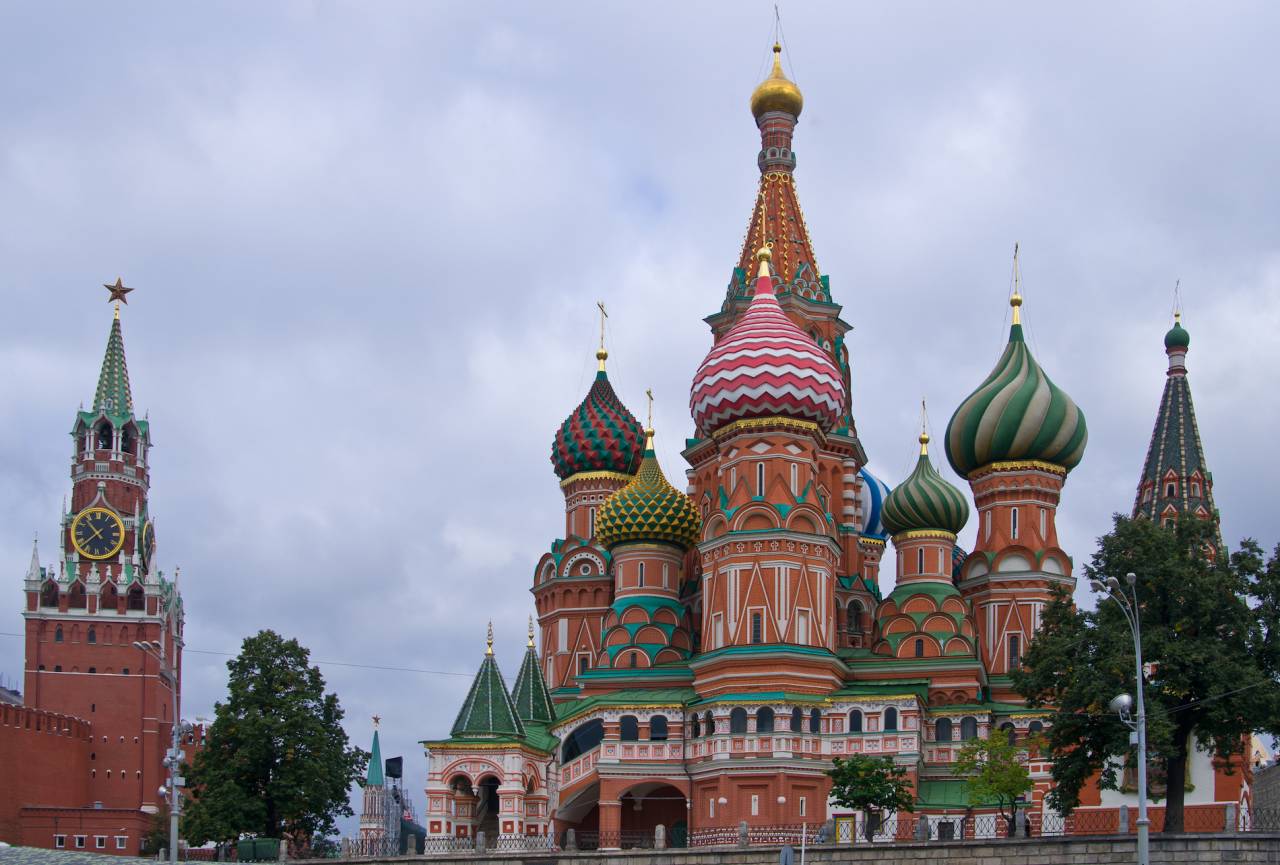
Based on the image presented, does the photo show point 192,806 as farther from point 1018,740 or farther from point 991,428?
point 991,428

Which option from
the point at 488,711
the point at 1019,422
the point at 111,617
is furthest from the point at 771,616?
the point at 111,617

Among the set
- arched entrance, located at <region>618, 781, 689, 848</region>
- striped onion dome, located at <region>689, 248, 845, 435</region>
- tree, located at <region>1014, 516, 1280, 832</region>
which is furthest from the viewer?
striped onion dome, located at <region>689, 248, 845, 435</region>

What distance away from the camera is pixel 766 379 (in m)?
49.0

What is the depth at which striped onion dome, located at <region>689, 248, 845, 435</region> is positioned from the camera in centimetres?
4909

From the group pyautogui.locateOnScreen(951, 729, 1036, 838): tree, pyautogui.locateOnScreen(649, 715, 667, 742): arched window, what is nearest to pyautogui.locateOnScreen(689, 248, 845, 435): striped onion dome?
pyautogui.locateOnScreen(649, 715, 667, 742): arched window

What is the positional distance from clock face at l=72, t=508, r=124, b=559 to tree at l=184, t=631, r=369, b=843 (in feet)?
120

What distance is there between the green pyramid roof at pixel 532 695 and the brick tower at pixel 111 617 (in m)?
27.7

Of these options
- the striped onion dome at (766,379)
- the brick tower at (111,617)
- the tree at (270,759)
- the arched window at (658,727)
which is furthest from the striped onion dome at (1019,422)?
the brick tower at (111,617)

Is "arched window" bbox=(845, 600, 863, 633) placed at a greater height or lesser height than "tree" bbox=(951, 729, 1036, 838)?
greater

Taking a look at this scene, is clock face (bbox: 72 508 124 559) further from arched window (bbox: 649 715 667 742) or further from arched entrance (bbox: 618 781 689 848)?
arched window (bbox: 649 715 667 742)

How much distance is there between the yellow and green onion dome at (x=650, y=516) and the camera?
5309cm

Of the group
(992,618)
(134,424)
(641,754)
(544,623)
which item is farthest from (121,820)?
(992,618)

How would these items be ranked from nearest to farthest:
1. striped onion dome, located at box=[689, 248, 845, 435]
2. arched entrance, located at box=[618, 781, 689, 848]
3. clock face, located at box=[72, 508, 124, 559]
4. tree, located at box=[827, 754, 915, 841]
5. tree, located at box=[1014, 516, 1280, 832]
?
tree, located at box=[1014, 516, 1280, 832] → tree, located at box=[827, 754, 915, 841] → arched entrance, located at box=[618, 781, 689, 848] → striped onion dome, located at box=[689, 248, 845, 435] → clock face, located at box=[72, 508, 124, 559]

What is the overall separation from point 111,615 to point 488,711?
36.9m
